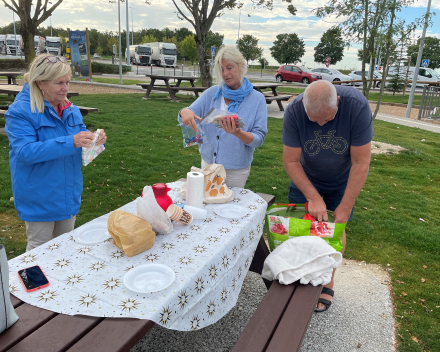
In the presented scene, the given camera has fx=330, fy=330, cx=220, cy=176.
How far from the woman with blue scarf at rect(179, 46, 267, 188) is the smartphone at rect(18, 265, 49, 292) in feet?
5.13

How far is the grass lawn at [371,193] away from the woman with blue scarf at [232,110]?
5.59 ft

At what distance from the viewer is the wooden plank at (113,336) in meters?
1.17

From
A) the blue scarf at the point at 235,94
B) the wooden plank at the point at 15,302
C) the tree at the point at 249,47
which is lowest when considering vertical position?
the wooden plank at the point at 15,302

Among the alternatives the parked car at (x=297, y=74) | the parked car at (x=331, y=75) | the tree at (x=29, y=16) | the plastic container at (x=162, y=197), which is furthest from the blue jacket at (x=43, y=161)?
the parked car at (x=297, y=74)

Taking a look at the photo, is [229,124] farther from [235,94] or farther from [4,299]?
[4,299]

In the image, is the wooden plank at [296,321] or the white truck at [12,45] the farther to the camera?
the white truck at [12,45]

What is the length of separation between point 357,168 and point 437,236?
2194mm

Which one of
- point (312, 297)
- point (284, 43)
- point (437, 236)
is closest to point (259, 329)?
point (312, 297)

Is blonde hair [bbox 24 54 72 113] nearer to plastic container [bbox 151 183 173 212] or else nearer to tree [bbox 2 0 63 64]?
plastic container [bbox 151 183 173 212]

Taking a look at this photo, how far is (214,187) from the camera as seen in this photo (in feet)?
8.00

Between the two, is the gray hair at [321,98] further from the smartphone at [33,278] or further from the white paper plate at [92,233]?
the smartphone at [33,278]

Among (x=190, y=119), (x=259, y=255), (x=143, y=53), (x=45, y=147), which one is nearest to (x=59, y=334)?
(x=45, y=147)

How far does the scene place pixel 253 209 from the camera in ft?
7.74

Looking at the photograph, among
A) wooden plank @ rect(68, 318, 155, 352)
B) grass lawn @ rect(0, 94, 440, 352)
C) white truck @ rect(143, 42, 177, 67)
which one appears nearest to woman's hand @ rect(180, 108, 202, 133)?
wooden plank @ rect(68, 318, 155, 352)
